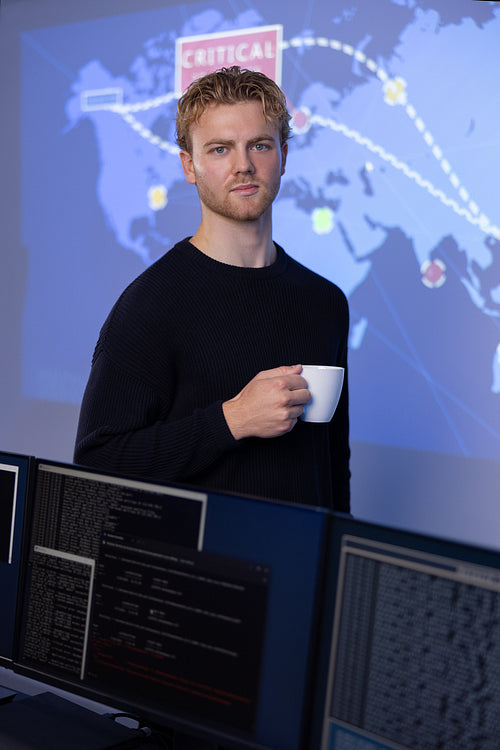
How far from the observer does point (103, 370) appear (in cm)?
128

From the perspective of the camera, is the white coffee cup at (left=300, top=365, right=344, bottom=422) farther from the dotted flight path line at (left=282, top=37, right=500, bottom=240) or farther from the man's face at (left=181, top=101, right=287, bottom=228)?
the dotted flight path line at (left=282, top=37, right=500, bottom=240)

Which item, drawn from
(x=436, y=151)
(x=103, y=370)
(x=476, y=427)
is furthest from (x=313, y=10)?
(x=103, y=370)

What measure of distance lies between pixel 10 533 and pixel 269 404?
40 centimetres

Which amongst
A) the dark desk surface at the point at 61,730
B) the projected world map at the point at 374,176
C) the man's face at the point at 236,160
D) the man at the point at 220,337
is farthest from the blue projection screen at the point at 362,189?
the dark desk surface at the point at 61,730

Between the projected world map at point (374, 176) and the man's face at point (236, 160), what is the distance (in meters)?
1.19

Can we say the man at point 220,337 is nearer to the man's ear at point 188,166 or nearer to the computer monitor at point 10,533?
the man's ear at point 188,166

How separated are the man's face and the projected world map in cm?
119

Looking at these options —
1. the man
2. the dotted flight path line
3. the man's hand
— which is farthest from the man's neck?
the dotted flight path line

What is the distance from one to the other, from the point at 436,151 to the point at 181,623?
1.95 metres

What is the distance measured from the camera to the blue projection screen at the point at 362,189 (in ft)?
7.90

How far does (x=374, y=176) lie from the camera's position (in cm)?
256

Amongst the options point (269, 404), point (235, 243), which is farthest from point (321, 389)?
point (235, 243)

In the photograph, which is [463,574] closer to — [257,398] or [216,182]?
[257,398]

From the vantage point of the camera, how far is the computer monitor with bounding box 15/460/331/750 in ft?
2.78
